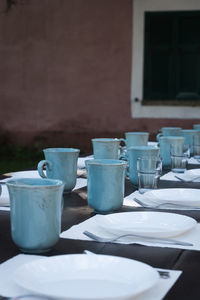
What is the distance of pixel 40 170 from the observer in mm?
1760

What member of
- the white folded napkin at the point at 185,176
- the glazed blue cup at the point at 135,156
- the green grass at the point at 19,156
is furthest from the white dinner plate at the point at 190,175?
the green grass at the point at 19,156

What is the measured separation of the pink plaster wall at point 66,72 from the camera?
671 centimetres

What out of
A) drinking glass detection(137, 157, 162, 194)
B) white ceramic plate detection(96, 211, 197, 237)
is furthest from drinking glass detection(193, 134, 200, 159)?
white ceramic plate detection(96, 211, 197, 237)

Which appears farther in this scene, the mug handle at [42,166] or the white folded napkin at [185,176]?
the white folded napkin at [185,176]

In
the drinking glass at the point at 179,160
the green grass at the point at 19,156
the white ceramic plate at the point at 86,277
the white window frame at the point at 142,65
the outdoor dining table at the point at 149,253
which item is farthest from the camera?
the green grass at the point at 19,156

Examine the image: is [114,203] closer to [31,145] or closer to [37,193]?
[37,193]

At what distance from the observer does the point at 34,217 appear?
3.98 ft

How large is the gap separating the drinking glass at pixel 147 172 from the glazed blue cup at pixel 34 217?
788 millimetres

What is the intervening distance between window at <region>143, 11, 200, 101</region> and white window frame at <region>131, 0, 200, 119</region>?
61 millimetres

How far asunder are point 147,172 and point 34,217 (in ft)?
2.81

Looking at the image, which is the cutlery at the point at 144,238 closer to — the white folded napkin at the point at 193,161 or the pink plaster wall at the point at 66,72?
the white folded napkin at the point at 193,161

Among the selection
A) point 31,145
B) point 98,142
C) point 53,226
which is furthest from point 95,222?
point 31,145

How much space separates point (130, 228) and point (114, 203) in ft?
0.73

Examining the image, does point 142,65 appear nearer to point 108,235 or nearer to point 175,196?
point 175,196
